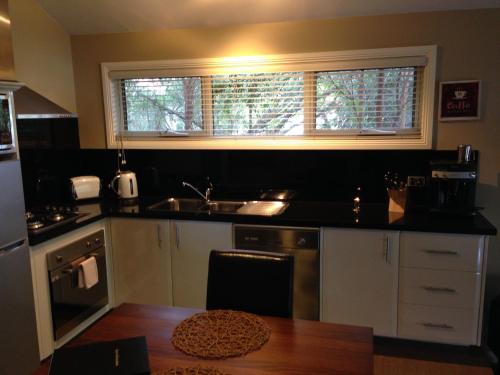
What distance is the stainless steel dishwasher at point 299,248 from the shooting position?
2.55 m

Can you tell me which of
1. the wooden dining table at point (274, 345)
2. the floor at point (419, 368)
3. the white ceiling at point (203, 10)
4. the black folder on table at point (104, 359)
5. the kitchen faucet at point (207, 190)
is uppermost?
the white ceiling at point (203, 10)

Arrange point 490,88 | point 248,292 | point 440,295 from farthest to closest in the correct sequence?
1. point 490,88
2. point 440,295
3. point 248,292

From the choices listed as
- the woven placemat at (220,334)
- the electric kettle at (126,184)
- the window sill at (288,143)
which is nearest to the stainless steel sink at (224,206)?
the electric kettle at (126,184)

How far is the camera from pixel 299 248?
101 inches

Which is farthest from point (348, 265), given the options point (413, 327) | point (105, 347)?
point (105, 347)

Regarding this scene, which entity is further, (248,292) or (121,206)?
(121,206)

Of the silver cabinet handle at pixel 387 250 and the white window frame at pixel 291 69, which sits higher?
the white window frame at pixel 291 69

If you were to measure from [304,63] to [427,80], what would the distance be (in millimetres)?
816

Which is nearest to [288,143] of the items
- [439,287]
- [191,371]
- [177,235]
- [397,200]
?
[397,200]

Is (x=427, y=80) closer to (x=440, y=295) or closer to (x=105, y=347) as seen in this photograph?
(x=440, y=295)

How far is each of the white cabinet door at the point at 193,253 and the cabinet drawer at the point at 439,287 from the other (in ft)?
3.59

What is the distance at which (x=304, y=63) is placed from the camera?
2.92 meters

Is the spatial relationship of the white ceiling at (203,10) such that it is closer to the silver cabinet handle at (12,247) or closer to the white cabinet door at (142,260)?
the white cabinet door at (142,260)

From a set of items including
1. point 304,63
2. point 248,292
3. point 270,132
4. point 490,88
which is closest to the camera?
point 248,292
